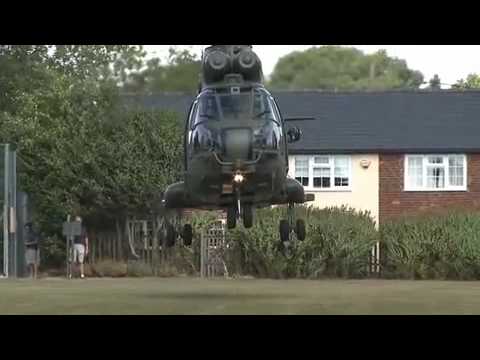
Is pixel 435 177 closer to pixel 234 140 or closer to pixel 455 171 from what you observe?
pixel 455 171

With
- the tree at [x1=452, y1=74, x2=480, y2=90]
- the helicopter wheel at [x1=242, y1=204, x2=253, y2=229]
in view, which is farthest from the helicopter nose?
the tree at [x1=452, y1=74, x2=480, y2=90]

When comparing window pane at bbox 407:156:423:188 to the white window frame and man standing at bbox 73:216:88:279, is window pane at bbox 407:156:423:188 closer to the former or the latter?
the white window frame

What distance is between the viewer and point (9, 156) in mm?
42375

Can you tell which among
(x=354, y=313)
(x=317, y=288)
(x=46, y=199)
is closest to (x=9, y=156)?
(x=46, y=199)

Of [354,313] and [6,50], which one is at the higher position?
[6,50]

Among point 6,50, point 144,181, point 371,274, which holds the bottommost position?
point 371,274

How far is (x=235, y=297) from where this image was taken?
29141 mm

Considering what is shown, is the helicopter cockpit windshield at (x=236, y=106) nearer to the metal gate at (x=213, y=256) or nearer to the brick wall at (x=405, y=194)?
the metal gate at (x=213, y=256)

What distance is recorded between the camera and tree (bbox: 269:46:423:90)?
254 feet

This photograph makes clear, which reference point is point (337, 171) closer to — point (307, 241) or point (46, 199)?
point (307, 241)

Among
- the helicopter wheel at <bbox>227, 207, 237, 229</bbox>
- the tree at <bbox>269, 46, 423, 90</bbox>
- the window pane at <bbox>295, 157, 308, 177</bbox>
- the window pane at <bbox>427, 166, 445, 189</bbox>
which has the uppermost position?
the tree at <bbox>269, 46, 423, 90</bbox>

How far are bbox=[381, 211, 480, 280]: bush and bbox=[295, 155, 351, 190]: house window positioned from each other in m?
6.52

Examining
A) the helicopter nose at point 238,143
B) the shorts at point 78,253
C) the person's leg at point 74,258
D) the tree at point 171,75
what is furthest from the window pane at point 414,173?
the helicopter nose at point 238,143

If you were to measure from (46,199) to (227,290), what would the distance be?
1379 cm
